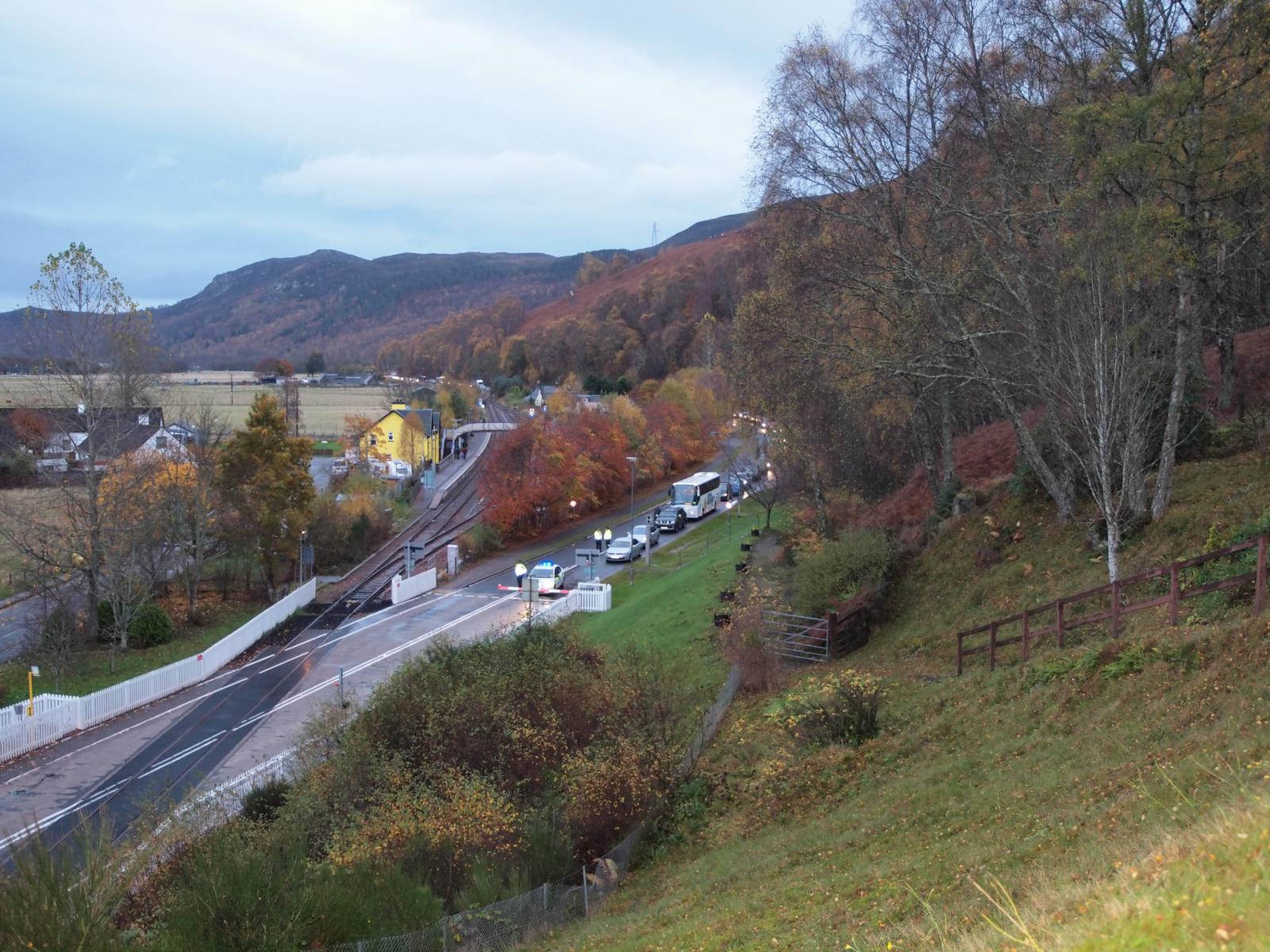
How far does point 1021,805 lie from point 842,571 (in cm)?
1218

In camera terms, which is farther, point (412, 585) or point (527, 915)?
point (412, 585)

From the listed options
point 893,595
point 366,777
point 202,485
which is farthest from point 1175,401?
point 202,485

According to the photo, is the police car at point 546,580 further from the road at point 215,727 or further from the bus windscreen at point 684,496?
the bus windscreen at point 684,496

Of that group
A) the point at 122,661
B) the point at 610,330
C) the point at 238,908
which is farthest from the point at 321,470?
the point at 238,908

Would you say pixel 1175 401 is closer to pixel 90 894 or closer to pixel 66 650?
pixel 90 894

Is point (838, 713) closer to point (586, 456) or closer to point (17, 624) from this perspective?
point (17, 624)

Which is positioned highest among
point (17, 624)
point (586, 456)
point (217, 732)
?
point (586, 456)

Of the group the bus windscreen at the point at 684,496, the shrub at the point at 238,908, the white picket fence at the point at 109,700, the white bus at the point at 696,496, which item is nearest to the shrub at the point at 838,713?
the shrub at the point at 238,908

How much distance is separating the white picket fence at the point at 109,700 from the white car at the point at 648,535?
18181mm

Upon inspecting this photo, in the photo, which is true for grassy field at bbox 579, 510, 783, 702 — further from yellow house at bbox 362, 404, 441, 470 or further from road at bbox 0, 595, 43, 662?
yellow house at bbox 362, 404, 441, 470

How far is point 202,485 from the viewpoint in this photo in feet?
127

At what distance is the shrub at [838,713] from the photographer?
15797 millimetres

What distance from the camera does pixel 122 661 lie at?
1292 inches

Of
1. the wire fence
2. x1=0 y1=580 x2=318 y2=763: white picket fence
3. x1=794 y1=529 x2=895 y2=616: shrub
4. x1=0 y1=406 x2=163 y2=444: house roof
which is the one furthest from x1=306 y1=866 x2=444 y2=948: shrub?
x1=0 y1=406 x2=163 y2=444: house roof
